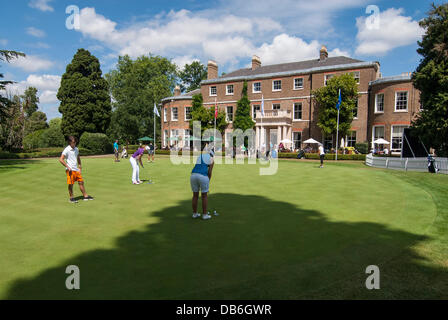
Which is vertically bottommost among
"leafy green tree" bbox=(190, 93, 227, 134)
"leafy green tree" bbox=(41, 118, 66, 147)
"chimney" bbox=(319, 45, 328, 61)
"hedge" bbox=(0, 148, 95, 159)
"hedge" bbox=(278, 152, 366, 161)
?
"hedge" bbox=(278, 152, 366, 161)

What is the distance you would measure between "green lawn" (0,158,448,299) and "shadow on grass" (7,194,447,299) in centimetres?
2

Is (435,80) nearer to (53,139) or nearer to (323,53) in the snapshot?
(323,53)

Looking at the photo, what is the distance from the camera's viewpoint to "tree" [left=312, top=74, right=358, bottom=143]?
3366 cm

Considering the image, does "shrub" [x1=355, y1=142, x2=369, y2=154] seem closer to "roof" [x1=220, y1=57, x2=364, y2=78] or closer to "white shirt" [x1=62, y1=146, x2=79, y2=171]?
"roof" [x1=220, y1=57, x2=364, y2=78]

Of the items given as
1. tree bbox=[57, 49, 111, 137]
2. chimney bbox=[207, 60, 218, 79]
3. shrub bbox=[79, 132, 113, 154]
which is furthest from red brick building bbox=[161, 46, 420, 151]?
shrub bbox=[79, 132, 113, 154]

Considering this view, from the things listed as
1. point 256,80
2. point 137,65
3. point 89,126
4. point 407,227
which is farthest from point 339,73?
point 137,65

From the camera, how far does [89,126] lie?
44.4 meters

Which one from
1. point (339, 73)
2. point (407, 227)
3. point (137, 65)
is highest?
point (137, 65)

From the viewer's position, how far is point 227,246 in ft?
17.6

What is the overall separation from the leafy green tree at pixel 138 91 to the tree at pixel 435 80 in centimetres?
4840

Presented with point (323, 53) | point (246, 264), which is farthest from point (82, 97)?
point (246, 264)

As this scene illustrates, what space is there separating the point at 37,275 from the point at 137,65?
231 ft
